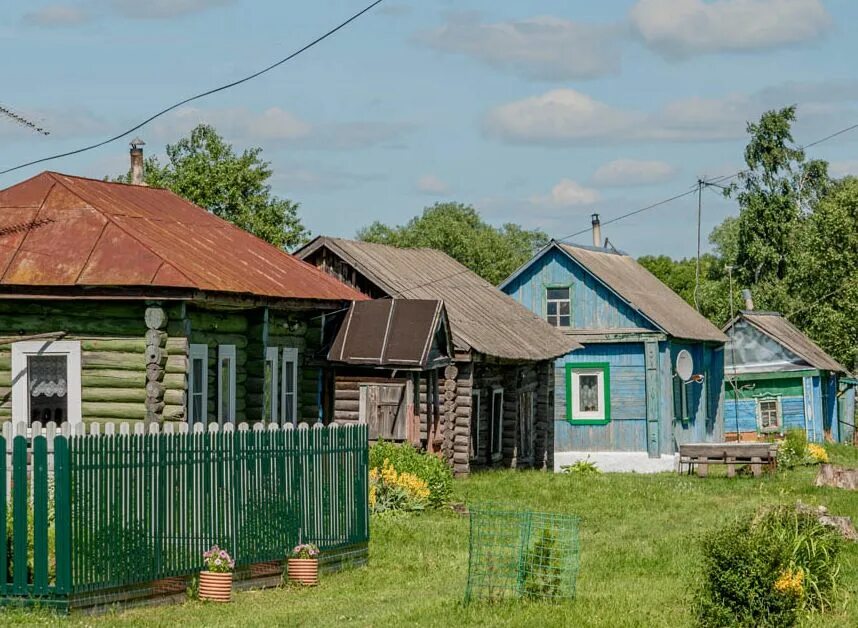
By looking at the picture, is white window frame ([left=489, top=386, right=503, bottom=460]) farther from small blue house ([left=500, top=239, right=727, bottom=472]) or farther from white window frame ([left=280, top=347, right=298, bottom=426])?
white window frame ([left=280, top=347, right=298, bottom=426])

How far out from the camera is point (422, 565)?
56.7 feet

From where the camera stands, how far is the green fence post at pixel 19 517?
1316 cm

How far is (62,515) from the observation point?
13.1m

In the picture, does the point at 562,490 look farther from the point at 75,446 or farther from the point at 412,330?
the point at 75,446

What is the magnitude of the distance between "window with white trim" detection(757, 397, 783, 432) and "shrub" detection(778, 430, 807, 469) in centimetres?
1366

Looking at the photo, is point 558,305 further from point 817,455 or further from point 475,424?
point 475,424

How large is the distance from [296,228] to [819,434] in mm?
19968

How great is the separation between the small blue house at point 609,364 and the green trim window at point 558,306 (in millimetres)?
29

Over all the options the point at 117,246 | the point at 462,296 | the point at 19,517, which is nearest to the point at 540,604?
the point at 19,517

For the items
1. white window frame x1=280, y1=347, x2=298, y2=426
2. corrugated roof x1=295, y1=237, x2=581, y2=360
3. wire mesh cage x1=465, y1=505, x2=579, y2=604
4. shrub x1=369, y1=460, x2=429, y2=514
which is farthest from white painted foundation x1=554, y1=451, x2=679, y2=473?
wire mesh cage x1=465, y1=505, x2=579, y2=604

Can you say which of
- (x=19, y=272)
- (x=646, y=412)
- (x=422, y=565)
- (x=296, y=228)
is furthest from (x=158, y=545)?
(x=296, y=228)

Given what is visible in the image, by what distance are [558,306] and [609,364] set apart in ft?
7.45

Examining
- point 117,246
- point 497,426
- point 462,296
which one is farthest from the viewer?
point 462,296

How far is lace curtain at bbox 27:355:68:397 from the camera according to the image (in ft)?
71.4
